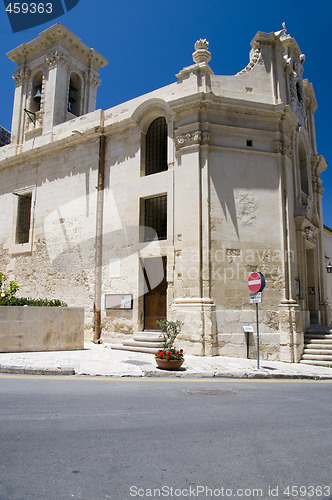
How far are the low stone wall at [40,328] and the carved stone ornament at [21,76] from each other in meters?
15.1

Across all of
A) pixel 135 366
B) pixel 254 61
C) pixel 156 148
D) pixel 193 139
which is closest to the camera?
pixel 135 366

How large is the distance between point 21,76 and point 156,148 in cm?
1123

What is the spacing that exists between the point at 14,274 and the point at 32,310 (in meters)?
7.87

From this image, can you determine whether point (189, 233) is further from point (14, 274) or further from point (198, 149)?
point (14, 274)

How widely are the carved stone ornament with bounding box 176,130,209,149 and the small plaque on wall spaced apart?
18.7ft

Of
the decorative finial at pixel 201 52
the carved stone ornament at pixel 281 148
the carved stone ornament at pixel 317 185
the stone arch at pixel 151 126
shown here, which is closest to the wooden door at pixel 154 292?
the stone arch at pixel 151 126

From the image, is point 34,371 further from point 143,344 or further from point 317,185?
point 317,185

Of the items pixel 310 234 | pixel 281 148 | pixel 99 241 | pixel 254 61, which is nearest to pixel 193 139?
pixel 281 148

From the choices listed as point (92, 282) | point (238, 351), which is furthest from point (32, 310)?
point (238, 351)

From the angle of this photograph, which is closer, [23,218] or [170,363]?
[170,363]

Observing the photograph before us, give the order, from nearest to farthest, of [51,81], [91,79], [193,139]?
[193,139] → [51,81] → [91,79]

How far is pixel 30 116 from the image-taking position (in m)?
19.9

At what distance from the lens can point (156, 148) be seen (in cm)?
1468

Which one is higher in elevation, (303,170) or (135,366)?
(303,170)
